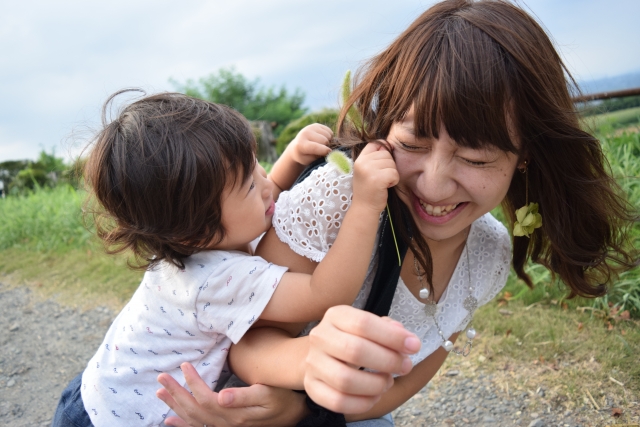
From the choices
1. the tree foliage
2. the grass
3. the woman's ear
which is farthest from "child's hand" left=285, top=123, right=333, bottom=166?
the tree foliage

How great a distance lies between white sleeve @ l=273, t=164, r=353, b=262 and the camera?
150 centimetres

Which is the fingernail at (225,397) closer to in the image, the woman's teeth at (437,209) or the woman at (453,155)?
the woman at (453,155)

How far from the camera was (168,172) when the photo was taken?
1453 millimetres

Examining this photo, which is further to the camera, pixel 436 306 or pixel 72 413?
pixel 436 306

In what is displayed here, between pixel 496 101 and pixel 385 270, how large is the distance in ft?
1.85

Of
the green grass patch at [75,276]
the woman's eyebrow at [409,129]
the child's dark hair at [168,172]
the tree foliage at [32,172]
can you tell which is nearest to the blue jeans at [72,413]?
the child's dark hair at [168,172]

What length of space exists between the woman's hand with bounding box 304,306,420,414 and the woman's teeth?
626mm

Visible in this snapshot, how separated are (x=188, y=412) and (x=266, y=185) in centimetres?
70

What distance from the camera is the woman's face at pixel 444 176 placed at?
1460 mm

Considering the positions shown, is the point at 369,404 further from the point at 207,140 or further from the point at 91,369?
the point at 91,369

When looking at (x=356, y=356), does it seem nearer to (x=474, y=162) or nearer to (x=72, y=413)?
(x=474, y=162)

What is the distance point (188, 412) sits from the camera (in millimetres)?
1554

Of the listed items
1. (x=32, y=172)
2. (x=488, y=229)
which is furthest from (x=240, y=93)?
(x=488, y=229)

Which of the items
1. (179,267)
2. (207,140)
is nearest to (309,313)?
(179,267)
